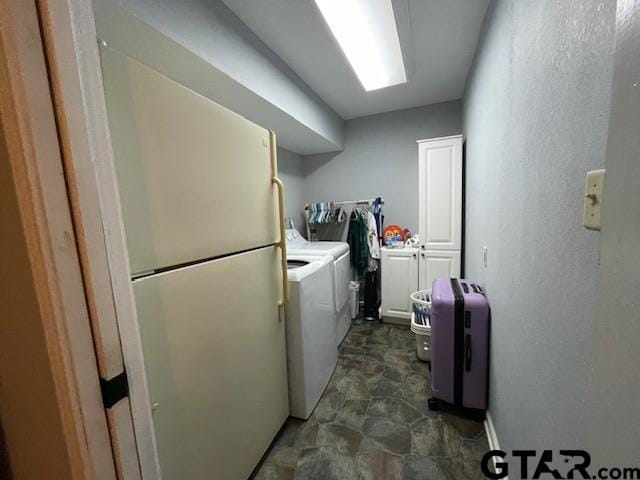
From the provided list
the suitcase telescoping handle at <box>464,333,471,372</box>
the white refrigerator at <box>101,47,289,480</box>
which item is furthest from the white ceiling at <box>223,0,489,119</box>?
the suitcase telescoping handle at <box>464,333,471,372</box>

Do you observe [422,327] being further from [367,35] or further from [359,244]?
[367,35]

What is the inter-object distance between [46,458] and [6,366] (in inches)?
8.2

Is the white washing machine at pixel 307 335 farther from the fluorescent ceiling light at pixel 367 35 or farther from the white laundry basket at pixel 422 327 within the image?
the fluorescent ceiling light at pixel 367 35

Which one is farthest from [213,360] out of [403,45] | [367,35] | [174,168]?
[403,45]

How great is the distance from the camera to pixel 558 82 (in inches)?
28.0

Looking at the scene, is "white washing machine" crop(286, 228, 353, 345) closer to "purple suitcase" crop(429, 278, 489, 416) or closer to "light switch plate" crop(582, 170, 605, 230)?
"purple suitcase" crop(429, 278, 489, 416)

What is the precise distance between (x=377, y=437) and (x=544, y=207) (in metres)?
1.52

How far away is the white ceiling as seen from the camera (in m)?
1.54

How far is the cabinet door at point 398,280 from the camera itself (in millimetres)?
2811

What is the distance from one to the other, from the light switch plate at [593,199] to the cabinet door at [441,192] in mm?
2109

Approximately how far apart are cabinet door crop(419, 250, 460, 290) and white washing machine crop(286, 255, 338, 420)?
1293mm

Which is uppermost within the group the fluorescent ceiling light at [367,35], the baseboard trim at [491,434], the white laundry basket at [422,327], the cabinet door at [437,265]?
the fluorescent ceiling light at [367,35]

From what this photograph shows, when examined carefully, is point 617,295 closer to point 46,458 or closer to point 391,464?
point 46,458

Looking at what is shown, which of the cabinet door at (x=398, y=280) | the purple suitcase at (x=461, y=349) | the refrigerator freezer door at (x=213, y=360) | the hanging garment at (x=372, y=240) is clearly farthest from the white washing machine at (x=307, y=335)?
the hanging garment at (x=372, y=240)
